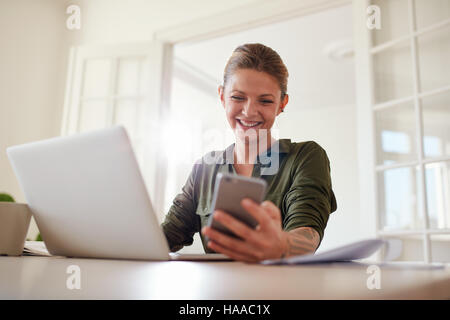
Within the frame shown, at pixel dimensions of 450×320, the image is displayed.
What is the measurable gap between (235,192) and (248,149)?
89 centimetres

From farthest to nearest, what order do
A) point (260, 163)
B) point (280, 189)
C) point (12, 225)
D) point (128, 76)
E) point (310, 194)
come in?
point (128, 76), point (260, 163), point (280, 189), point (310, 194), point (12, 225)

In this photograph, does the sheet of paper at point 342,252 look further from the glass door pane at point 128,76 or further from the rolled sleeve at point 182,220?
the glass door pane at point 128,76

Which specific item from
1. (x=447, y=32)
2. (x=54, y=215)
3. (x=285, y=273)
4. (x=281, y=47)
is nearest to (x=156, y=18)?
(x=281, y=47)

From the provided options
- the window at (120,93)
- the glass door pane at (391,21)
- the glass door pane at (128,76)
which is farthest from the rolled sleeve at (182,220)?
the glass door pane at (128,76)

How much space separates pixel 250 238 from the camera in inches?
21.3

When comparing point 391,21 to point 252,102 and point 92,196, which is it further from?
point 92,196

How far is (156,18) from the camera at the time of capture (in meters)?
3.24

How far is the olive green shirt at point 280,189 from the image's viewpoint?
901 millimetres

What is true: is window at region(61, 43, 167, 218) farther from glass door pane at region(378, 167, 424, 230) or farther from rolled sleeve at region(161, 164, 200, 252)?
rolled sleeve at region(161, 164, 200, 252)

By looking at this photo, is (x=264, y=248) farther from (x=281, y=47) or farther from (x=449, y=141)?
(x=281, y=47)

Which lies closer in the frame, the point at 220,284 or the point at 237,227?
the point at 220,284

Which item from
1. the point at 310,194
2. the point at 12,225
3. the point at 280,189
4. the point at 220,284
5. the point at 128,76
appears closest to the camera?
the point at 220,284

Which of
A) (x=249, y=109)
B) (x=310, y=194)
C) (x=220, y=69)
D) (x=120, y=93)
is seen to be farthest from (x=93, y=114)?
(x=310, y=194)

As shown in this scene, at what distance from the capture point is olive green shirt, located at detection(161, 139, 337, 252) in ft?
2.96
